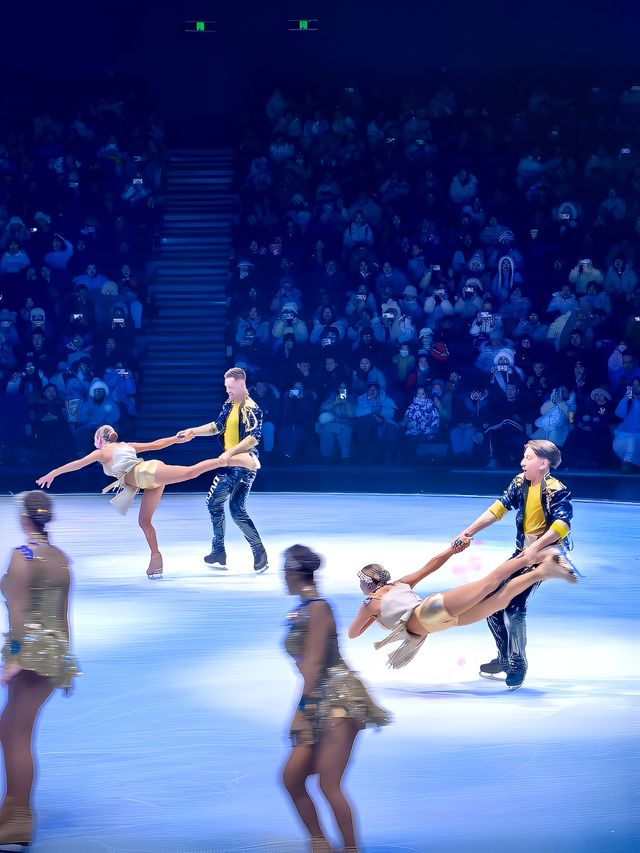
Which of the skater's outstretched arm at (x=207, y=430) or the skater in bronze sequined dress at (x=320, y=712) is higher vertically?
the skater's outstretched arm at (x=207, y=430)

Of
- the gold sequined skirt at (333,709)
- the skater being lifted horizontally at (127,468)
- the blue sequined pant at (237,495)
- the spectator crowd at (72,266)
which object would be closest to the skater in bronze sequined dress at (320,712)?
the gold sequined skirt at (333,709)

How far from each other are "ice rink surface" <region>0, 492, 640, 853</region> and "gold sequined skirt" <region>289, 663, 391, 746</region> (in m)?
0.69

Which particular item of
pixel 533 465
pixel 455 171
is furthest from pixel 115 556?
pixel 455 171

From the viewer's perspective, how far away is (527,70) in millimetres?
22844

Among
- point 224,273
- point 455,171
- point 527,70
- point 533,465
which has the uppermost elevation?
point 527,70

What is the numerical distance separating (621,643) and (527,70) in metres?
16.7

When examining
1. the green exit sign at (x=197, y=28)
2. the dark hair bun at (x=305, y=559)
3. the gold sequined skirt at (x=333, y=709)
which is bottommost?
the gold sequined skirt at (x=333, y=709)

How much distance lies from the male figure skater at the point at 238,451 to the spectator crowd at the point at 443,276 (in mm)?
7733

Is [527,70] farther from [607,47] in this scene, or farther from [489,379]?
[489,379]

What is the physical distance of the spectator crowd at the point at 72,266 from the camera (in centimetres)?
1852

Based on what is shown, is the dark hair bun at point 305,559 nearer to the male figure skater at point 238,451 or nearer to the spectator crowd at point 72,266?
the male figure skater at point 238,451

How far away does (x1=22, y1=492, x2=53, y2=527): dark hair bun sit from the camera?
15.4 feet

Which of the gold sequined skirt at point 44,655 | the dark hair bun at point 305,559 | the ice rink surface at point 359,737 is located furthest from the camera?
the ice rink surface at point 359,737

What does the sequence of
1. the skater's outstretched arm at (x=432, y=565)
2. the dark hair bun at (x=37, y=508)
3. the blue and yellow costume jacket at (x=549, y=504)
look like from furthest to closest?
the blue and yellow costume jacket at (x=549, y=504), the skater's outstretched arm at (x=432, y=565), the dark hair bun at (x=37, y=508)
